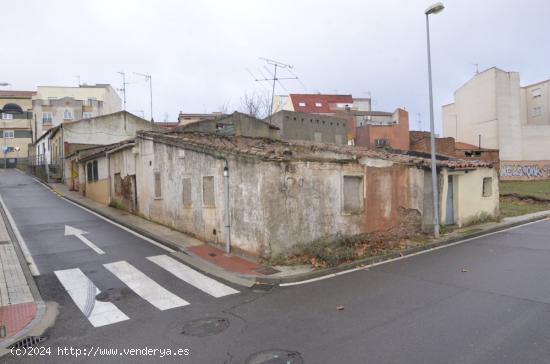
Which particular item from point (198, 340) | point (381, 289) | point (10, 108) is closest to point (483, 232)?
point (381, 289)

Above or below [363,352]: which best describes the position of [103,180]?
above

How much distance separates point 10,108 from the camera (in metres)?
7.95

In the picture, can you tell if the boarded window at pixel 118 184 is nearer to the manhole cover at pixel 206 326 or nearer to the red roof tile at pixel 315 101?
the manhole cover at pixel 206 326

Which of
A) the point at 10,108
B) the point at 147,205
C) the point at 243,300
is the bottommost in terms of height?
the point at 243,300

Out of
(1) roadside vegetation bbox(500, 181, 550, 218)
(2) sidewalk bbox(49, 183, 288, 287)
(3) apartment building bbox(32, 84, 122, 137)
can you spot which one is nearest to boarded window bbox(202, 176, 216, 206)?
(2) sidewalk bbox(49, 183, 288, 287)

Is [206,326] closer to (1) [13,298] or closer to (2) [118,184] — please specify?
(1) [13,298]

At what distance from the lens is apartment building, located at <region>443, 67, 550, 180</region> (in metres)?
44.4

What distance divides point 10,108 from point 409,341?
28.4 ft

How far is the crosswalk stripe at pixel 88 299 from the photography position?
22.7 feet

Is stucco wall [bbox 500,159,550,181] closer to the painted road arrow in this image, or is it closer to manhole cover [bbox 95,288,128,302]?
the painted road arrow

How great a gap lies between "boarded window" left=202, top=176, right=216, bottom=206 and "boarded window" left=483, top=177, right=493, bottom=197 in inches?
519

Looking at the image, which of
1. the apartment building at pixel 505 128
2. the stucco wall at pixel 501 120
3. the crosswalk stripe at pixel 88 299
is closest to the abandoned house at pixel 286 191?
the crosswalk stripe at pixel 88 299

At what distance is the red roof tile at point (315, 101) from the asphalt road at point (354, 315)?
47.6 metres

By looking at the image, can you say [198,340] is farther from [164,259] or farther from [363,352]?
[164,259]
